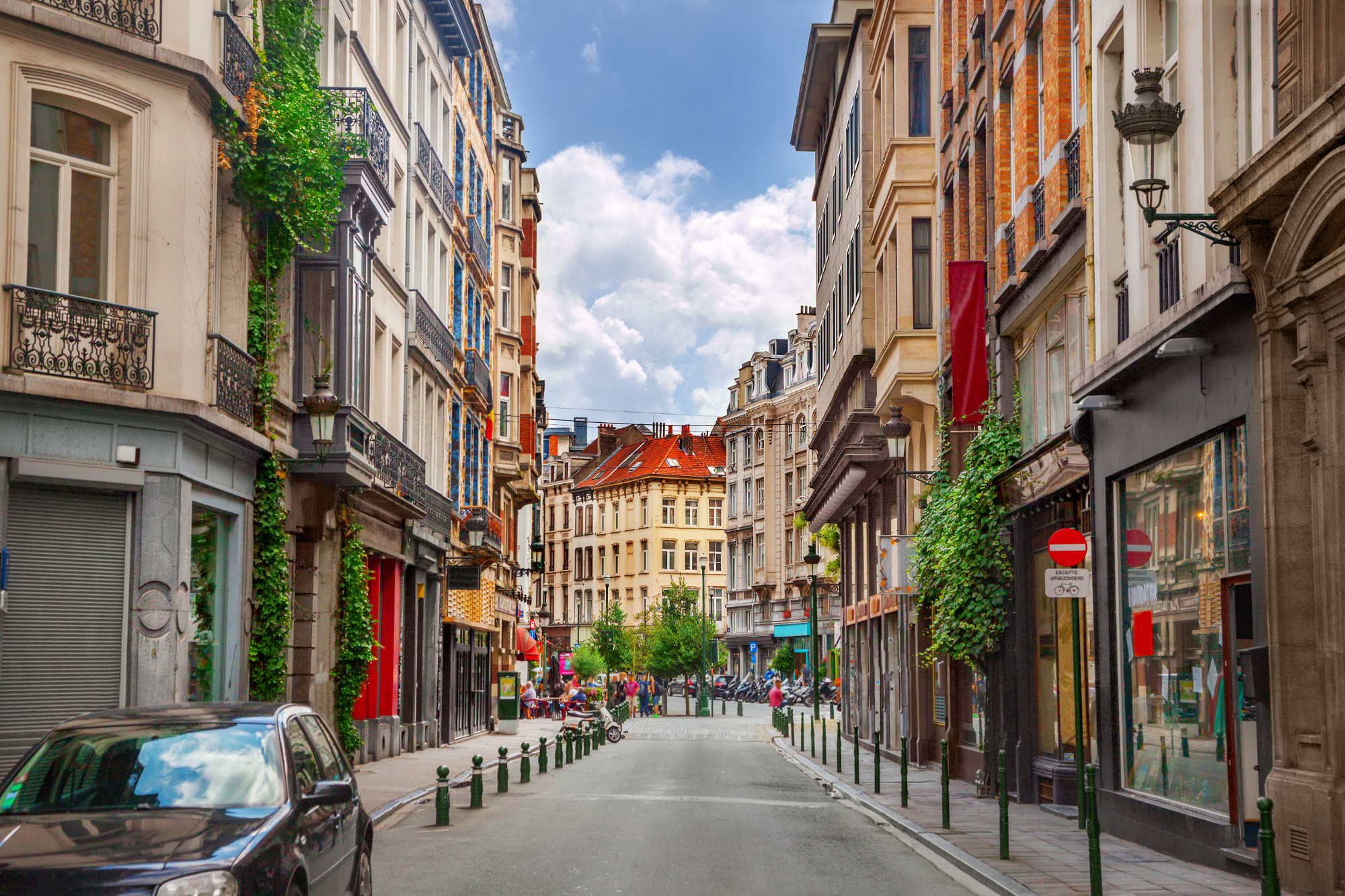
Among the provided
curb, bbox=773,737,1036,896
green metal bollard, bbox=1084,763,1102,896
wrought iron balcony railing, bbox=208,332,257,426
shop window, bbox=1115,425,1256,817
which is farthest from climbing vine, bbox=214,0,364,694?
green metal bollard, bbox=1084,763,1102,896

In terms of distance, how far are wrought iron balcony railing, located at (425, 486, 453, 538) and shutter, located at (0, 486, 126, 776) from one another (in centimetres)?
1567

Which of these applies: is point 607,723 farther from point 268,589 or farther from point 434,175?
point 268,589

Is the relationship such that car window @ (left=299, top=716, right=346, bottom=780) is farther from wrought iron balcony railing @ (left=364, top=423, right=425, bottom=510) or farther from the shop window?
wrought iron balcony railing @ (left=364, top=423, right=425, bottom=510)

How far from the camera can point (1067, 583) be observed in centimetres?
1365

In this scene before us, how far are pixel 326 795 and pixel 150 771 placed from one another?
0.91 meters

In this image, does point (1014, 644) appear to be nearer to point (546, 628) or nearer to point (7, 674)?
point (7, 674)

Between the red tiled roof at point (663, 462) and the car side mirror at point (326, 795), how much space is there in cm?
10086

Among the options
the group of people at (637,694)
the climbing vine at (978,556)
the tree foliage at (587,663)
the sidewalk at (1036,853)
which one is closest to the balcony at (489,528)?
the group of people at (637,694)

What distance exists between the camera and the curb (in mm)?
11914

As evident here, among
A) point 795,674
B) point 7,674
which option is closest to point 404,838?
point 7,674

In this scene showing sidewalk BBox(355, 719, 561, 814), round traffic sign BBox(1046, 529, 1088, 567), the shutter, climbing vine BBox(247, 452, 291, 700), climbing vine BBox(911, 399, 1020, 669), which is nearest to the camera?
round traffic sign BBox(1046, 529, 1088, 567)

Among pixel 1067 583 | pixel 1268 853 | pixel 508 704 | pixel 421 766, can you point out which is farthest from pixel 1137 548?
pixel 508 704

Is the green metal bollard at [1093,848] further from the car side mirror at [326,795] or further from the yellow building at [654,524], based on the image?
the yellow building at [654,524]

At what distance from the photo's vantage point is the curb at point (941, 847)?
11914 millimetres
